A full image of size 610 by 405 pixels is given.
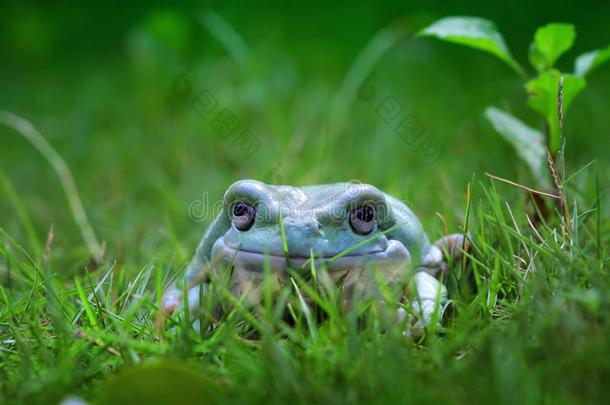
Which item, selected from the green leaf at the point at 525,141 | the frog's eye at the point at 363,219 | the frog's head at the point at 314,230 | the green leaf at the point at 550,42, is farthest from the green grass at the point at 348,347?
the green leaf at the point at 550,42

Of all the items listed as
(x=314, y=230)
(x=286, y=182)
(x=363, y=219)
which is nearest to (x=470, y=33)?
(x=363, y=219)

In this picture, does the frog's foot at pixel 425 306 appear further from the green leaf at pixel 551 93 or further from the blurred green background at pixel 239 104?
the green leaf at pixel 551 93

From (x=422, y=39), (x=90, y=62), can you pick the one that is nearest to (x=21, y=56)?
(x=90, y=62)

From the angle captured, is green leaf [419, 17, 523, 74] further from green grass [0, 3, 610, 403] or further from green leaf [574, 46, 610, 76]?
green grass [0, 3, 610, 403]

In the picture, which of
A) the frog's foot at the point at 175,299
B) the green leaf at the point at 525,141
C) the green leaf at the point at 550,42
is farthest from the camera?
the green leaf at the point at 525,141

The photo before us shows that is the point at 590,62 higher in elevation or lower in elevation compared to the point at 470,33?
lower

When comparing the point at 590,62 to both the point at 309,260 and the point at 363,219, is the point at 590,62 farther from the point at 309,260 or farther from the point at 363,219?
the point at 309,260

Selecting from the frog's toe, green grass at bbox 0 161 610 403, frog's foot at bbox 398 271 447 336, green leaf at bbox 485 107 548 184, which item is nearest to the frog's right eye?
green grass at bbox 0 161 610 403
